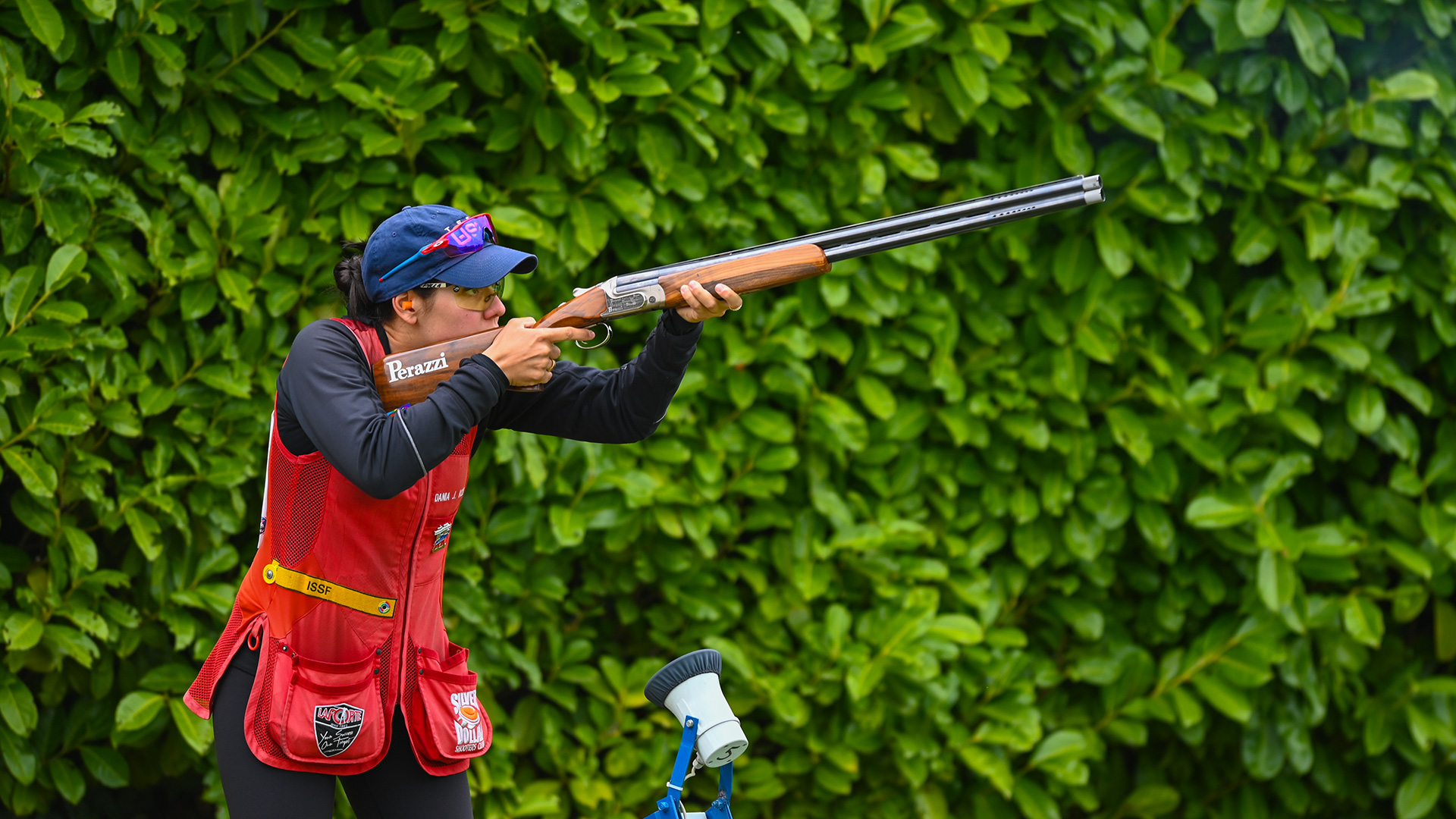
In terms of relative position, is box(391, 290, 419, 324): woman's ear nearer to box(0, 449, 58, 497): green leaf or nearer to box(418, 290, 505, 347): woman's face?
box(418, 290, 505, 347): woman's face

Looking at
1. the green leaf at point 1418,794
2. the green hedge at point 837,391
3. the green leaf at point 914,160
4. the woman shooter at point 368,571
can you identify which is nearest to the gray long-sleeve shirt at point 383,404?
the woman shooter at point 368,571

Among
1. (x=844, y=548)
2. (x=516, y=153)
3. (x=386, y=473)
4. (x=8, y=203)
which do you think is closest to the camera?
(x=386, y=473)

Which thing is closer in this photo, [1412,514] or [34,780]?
[34,780]

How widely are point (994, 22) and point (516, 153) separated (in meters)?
1.53

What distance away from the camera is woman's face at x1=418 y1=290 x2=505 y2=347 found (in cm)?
220

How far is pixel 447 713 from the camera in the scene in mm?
2213

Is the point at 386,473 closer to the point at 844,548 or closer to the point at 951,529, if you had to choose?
the point at 844,548

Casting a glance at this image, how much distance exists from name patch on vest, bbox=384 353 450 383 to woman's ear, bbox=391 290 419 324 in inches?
4.2

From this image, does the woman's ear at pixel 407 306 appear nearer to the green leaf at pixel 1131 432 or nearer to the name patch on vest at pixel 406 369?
the name patch on vest at pixel 406 369

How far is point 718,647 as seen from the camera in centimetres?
354

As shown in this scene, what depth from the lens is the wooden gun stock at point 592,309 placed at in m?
2.16

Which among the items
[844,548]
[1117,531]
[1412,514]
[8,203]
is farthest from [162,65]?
[1412,514]

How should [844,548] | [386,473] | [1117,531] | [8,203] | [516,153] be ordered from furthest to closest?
[1117,531], [844,548], [516,153], [8,203], [386,473]

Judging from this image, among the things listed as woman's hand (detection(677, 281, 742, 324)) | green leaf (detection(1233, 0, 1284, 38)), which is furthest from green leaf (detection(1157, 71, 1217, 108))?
woman's hand (detection(677, 281, 742, 324))
